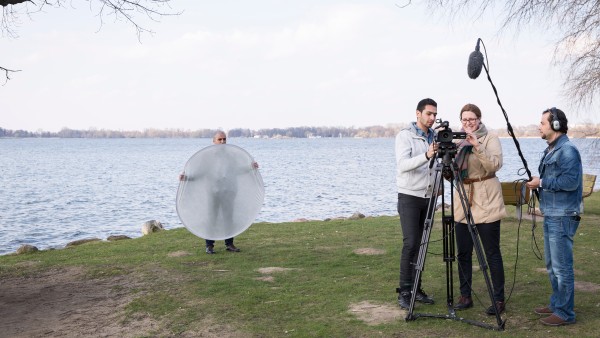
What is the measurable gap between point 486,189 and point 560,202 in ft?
2.30

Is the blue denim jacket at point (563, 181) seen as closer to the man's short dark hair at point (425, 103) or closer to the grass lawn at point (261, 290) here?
the grass lawn at point (261, 290)

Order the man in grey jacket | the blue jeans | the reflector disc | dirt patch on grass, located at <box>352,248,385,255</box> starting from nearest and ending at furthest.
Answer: the blue jeans < the man in grey jacket < the reflector disc < dirt patch on grass, located at <box>352,248,385,255</box>

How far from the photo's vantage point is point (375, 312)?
6.99 metres

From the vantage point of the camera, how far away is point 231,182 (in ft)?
32.4

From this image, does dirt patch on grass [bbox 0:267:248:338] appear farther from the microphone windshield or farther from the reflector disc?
the microphone windshield

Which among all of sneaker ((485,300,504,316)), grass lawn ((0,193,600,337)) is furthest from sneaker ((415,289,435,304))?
sneaker ((485,300,504,316))

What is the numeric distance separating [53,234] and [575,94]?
19.6 metres

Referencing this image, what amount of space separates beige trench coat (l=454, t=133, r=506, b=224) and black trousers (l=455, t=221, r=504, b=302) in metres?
0.11

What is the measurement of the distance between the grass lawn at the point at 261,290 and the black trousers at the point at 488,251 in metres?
0.28

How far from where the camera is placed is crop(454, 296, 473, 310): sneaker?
691 centimetres

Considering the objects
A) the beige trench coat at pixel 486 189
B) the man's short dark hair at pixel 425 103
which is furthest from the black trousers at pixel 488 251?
the man's short dark hair at pixel 425 103

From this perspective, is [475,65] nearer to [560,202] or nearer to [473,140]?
[473,140]

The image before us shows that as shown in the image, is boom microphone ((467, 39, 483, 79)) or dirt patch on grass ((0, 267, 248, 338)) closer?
boom microphone ((467, 39, 483, 79))

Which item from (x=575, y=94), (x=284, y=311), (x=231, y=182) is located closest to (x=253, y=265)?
(x=231, y=182)
